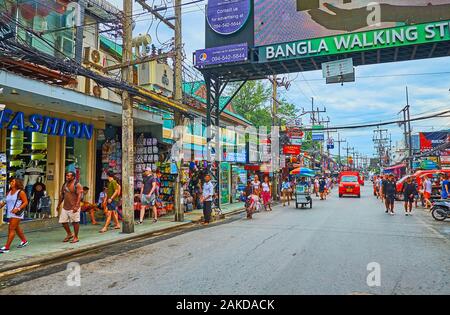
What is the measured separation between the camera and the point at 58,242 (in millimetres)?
9406

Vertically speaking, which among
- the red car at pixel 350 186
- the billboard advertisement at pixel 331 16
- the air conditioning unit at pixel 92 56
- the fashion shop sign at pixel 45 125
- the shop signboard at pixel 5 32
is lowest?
the red car at pixel 350 186

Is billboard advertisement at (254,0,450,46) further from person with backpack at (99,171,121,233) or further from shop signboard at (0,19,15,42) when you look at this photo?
shop signboard at (0,19,15,42)

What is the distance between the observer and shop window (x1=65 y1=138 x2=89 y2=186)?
13.6m

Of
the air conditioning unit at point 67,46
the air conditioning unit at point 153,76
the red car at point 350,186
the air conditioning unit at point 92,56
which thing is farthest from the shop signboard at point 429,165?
the air conditioning unit at point 67,46

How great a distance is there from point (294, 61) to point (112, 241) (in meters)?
10.6

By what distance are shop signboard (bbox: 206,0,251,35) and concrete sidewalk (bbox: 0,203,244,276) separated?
9192 mm

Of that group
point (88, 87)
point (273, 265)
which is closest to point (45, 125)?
point (88, 87)

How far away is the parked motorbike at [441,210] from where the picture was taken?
13.9m

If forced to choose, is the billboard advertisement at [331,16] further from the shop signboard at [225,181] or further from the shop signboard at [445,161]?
the shop signboard at [445,161]

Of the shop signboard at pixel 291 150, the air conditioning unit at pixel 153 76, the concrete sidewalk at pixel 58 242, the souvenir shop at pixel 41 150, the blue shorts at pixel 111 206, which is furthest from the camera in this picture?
the shop signboard at pixel 291 150

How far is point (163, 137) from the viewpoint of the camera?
15922mm

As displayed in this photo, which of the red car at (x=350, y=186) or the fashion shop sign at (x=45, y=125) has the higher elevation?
the fashion shop sign at (x=45, y=125)

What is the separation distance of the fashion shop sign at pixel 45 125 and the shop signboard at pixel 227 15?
7583 millimetres

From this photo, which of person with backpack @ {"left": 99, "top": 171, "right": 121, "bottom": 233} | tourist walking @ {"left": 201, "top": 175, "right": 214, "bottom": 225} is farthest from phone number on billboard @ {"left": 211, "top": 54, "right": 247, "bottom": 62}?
person with backpack @ {"left": 99, "top": 171, "right": 121, "bottom": 233}
